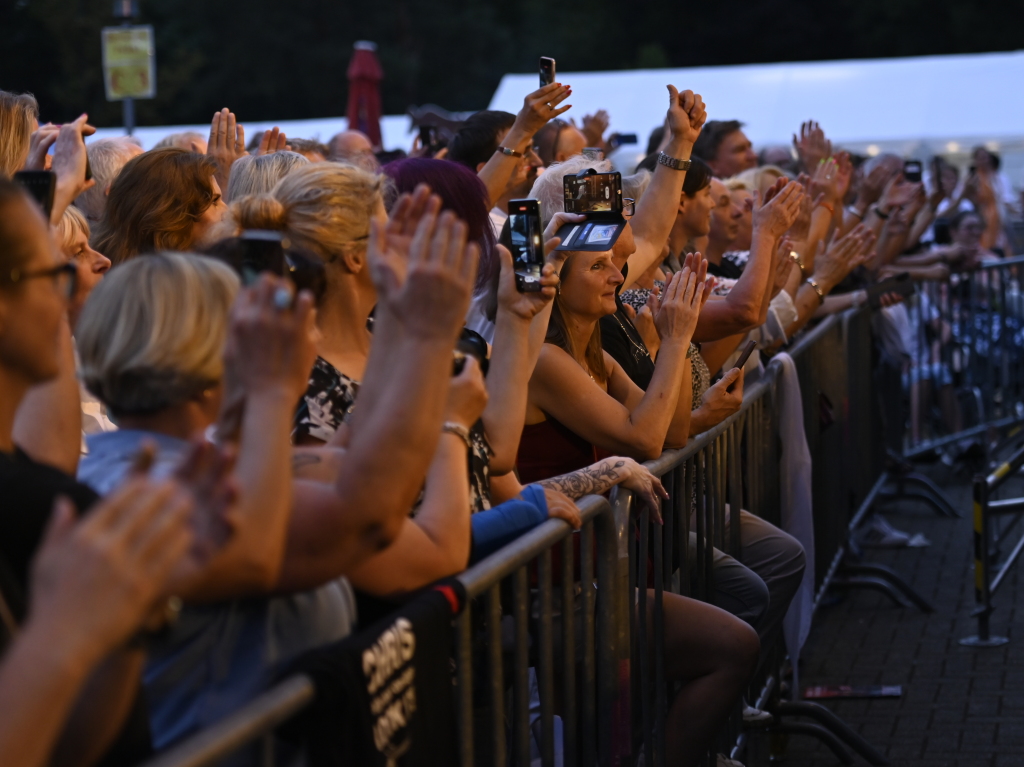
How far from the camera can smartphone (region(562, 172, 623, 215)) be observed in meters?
4.08

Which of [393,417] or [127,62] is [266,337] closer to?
[393,417]

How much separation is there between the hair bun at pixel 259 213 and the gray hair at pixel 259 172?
77 cm

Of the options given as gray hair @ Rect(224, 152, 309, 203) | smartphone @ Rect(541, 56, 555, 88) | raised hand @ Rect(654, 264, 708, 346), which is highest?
smartphone @ Rect(541, 56, 555, 88)

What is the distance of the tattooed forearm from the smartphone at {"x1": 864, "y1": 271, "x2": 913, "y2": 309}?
16.9ft

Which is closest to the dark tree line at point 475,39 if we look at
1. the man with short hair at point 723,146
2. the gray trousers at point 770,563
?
the man with short hair at point 723,146

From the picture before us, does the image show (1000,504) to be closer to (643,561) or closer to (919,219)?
(643,561)

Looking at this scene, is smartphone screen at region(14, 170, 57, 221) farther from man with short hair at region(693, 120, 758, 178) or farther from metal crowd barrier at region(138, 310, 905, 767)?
man with short hair at region(693, 120, 758, 178)

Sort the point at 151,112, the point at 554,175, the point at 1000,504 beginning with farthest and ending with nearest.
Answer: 1. the point at 151,112
2. the point at 1000,504
3. the point at 554,175

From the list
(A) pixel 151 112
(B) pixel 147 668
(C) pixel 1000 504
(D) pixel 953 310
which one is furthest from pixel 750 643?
(A) pixel 151 112

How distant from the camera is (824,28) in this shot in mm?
53531

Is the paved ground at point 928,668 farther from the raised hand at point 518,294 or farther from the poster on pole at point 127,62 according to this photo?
the poster on pole at point 127,62

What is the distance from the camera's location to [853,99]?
21250 millimetres

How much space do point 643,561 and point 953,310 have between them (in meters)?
7.61

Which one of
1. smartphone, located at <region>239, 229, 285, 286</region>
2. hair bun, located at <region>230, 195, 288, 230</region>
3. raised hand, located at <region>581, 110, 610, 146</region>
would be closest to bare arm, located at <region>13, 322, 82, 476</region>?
hair bun, located at <region>230, 195, 288, 230</region>
